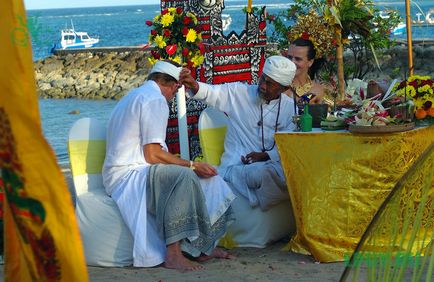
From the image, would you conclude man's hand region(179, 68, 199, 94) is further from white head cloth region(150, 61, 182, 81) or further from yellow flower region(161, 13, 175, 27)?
yellow flower region(161, 13, 175, 27)

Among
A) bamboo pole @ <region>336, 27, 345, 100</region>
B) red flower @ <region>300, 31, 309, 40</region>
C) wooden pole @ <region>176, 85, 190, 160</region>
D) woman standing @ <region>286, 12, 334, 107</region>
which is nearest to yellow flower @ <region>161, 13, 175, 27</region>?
wooden pole @ <region>176, 85, 190, 160</region>

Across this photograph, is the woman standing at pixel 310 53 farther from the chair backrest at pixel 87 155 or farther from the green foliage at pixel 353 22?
the chair backrest at pixel 87 155

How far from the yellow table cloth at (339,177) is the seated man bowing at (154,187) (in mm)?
589

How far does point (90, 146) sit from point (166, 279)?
47.4 inches

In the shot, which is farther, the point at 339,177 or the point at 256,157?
the point at 256,157

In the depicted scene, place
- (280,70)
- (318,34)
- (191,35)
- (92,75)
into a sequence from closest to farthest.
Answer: (280,70), (318,34), (191,35), (92,75)

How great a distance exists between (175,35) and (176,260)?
10.8ft

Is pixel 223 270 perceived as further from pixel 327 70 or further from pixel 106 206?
pixel 327 70

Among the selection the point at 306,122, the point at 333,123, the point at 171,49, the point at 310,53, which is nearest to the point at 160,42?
the point at 171,49

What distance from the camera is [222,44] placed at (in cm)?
965

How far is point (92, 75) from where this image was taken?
30.9 metres

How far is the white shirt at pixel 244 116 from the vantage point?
6.64 meters

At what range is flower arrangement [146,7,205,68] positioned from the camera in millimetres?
8500

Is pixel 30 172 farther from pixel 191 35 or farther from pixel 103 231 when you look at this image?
pixel 191 35
